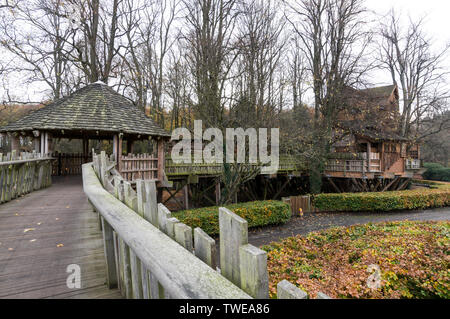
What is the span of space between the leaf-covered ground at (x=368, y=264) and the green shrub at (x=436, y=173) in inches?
1160

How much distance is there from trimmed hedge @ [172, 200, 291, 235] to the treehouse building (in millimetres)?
8081

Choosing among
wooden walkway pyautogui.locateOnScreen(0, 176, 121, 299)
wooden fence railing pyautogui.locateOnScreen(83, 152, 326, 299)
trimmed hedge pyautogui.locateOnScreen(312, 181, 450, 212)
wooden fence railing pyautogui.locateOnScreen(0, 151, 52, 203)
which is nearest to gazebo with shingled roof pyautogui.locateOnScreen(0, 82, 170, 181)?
wooden fence railing pyautogui.locateOnScreen(0, 151, 52, 203)

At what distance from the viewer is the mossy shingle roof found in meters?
10.0

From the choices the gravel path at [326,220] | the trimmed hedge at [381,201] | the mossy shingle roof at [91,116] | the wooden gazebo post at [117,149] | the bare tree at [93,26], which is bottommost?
the gravel path at [326,220]

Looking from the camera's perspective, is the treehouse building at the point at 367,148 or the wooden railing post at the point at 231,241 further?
the treehouse building at the point at 367,148

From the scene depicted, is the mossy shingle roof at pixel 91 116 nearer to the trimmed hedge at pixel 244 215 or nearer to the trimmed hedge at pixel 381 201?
the trimmed hedge at pixel 244 215

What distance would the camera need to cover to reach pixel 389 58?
955 inches

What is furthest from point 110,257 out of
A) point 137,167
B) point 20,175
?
point 137,167

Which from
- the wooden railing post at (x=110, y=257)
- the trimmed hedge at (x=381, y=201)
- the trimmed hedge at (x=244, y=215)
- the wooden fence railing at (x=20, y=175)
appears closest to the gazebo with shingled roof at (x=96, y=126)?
the wooden fence railing at (x=20, y=175)

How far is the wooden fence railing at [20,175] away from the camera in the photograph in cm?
591

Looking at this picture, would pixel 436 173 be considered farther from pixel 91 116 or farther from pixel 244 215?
pixel 91 116
